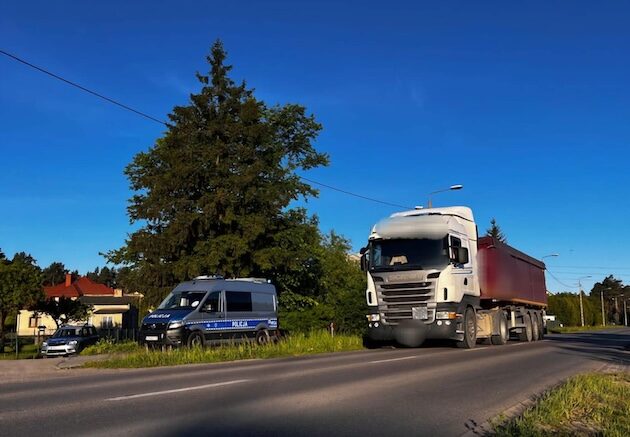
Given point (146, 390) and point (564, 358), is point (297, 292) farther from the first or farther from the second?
point (146, 390)

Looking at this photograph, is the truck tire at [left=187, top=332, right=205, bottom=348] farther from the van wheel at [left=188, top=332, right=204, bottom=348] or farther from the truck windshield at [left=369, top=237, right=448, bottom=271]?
the truck windshield at [left=369, top=237, right=448, bottom=271]

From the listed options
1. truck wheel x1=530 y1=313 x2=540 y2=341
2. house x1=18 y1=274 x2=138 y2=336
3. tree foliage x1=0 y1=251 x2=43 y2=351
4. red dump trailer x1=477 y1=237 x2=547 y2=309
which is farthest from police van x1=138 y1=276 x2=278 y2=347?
house x1=18 y1=274 x2=138 y2=336

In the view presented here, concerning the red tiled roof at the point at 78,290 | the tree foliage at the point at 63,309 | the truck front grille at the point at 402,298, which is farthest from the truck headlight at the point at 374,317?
the red tiled roof at the point at 78,290

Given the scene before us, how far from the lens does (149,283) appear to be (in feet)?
99.7

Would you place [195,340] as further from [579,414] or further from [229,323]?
[579,414]

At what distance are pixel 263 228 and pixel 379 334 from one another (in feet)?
36.6

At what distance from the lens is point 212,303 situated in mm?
20562

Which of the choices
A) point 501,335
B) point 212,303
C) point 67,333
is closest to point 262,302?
point 212,303

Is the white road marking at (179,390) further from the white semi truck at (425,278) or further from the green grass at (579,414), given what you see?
the white semi truck at (425,278)

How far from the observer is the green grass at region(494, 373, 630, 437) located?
21.3 ft

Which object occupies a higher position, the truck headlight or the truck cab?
the truck cab

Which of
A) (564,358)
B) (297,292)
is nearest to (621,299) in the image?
(297,292)

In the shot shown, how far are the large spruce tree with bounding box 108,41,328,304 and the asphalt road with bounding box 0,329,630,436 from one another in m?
14.1

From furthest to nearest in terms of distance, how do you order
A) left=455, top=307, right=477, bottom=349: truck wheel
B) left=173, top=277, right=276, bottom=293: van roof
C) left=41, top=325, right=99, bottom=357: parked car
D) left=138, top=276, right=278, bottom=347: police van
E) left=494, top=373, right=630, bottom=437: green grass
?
left=41, top=325, right=99, bottom=357: parked car
left=173, top=277, right=276, bottom=293: van roof
left=138, top=276, right=278, bottom=347: police van
left=455, top=307, right=477, bottom=349: truck wheel
left=494, top=373, right=630, bottom=437: green grass
